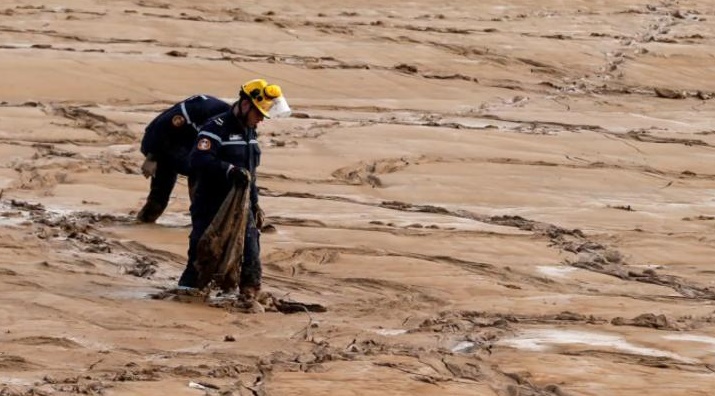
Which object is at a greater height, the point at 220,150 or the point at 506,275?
the point at 220,150

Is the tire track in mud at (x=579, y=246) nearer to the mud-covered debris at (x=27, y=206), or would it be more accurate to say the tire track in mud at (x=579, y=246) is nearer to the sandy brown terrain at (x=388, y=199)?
the sandy brown terrain at (x=388, y=199)

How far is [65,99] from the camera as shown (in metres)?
15.7

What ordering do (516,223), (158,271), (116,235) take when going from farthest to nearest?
(516,223) < (116,235) < (158,271)

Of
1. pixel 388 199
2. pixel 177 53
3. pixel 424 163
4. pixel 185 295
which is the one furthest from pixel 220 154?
pixel 177 53

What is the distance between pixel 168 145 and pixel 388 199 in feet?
7.28

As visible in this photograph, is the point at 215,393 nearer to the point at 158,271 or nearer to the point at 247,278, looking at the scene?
the point at 247,278

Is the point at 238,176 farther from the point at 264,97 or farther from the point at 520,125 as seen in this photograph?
the point at 520,125

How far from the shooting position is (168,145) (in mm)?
11023

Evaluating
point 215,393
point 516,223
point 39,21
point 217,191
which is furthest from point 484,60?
point 215,393

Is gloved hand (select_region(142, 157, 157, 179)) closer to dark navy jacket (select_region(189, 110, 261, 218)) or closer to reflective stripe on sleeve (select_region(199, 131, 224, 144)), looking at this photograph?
dark navy jacket (select_region(189, 110, 261, 218))

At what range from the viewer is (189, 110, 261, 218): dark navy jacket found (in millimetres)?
9156

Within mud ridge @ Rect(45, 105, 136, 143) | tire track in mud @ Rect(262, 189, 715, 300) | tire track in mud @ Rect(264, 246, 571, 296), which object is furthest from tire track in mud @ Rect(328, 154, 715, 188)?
tire track in mud @ Rect(264, 246, 571, 296)

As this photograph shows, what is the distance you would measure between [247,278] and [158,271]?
0.87 meters

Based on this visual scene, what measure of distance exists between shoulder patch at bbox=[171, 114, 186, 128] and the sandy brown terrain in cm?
70
